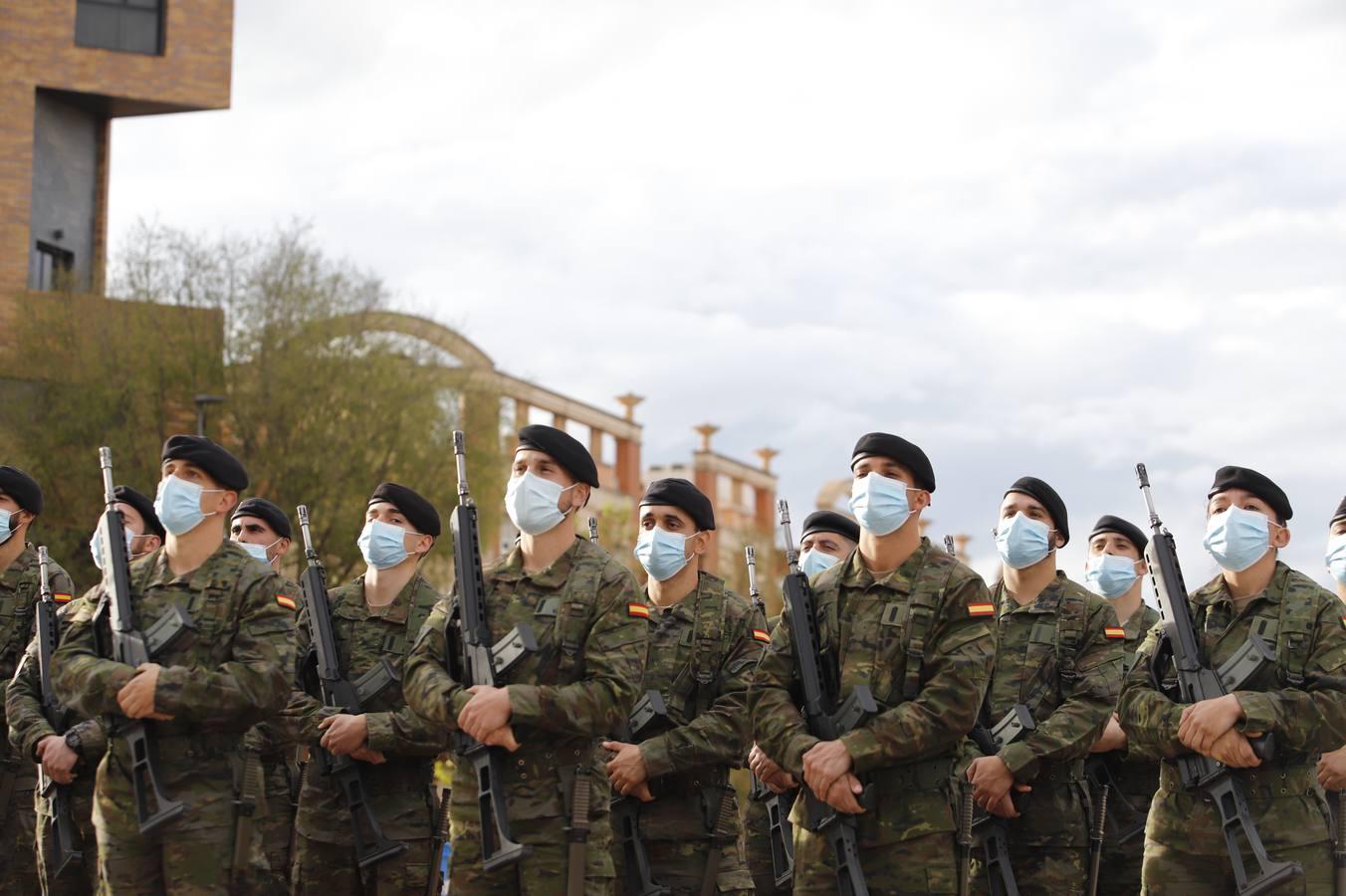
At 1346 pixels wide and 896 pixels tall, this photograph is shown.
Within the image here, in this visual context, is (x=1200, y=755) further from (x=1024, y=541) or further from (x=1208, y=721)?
(x=1024, y=541)

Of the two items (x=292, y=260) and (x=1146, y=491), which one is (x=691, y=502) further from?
(x=292, y=260)

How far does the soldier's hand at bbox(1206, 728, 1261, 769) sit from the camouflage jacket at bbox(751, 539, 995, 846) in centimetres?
123

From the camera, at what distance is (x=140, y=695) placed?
753 centimetres

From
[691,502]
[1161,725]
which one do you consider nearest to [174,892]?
[691,502]

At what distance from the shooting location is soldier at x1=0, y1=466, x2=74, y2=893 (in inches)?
408

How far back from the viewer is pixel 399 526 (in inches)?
392

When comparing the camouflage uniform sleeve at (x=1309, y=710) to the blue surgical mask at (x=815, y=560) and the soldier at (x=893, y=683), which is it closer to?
the soldier at (x=893, y=683)

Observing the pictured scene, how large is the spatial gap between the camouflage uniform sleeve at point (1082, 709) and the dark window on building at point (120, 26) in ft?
136

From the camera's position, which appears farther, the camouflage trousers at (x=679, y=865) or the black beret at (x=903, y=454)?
the camouflage trousers at (x=679, y=865)

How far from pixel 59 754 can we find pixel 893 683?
15.5ft

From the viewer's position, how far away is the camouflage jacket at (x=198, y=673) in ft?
25.1

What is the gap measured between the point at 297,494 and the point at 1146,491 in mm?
34288

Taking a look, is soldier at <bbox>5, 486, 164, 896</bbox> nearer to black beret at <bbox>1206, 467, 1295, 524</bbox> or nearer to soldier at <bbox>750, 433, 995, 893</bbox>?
soldier at <bbox>750, 433, 995, 893</bbox>

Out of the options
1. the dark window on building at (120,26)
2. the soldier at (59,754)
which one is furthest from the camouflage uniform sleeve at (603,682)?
the dark window on building at (120,26)
